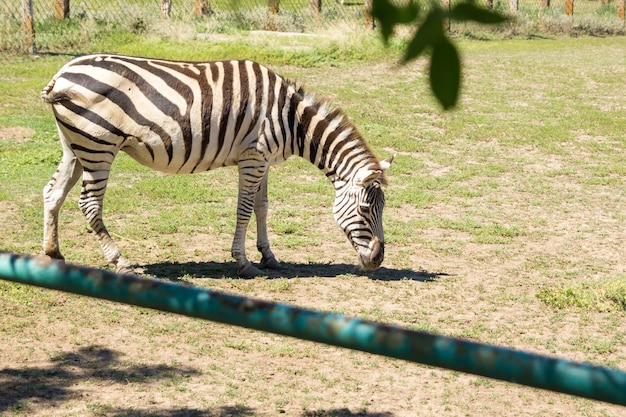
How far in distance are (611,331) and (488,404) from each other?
168cm

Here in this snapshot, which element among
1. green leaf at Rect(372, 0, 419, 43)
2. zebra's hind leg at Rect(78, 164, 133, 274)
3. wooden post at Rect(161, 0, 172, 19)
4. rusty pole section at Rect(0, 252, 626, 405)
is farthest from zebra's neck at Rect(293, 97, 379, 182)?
wooden post at Rect(161, 0, 172, 19)

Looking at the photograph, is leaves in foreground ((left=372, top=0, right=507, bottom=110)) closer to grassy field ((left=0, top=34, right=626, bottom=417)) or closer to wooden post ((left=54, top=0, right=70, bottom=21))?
grassy field ((left=0, top=34, right=626, bottom=417))

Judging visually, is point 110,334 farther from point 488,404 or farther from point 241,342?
point 488,404

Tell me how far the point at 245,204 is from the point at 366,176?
3.50ft

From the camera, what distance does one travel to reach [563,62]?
18.9m

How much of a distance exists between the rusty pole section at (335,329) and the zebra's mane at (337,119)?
5603 mm

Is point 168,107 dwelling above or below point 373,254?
above

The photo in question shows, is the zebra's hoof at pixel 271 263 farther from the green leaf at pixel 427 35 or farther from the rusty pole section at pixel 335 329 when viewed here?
the green leaf at pixel 427 35

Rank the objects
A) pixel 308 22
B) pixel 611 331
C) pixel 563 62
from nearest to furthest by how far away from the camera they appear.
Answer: pixel 611 331
pixel 563 62
pixel 308 22

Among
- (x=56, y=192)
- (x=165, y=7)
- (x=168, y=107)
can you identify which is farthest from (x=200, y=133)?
(x=165, y=7)

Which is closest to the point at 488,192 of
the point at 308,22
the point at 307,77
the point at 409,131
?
the point at 409,131

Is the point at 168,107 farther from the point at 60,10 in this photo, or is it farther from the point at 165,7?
the point at 60,10

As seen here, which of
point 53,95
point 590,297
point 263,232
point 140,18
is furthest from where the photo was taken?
point 140,18

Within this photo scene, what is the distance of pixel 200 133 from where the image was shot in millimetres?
7027
